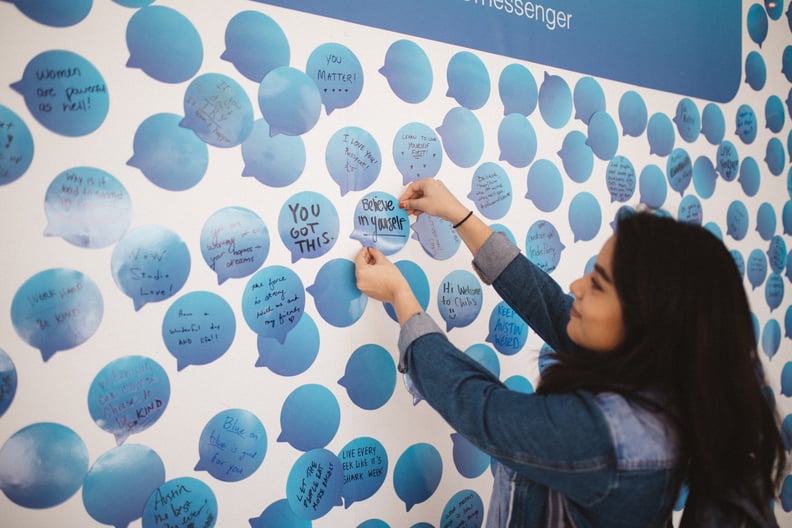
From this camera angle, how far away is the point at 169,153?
78cm

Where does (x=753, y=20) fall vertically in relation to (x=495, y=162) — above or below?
above

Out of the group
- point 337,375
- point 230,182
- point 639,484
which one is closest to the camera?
point 639,484

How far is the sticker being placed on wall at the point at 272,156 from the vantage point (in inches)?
33.0

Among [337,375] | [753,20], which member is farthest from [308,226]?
[753,20]

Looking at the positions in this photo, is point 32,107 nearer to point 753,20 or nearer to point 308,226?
point 308,226

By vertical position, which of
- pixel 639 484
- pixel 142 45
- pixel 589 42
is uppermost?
pixel 589 42

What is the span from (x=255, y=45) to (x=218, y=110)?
0.43 ft

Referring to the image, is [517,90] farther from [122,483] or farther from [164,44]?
[122,483]

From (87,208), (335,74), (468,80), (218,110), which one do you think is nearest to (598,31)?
(468,80)

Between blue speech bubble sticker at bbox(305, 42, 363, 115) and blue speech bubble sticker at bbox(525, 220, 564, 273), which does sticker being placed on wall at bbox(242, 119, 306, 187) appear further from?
blue speech bubble sticker at bbox(525, 220, 564, 273)

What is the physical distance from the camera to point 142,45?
75 cm

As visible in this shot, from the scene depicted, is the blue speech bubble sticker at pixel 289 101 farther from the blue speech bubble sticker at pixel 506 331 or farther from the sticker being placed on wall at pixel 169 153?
the blue speech bubble sticker at pixel 506 331

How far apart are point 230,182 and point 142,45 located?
0.24 metres

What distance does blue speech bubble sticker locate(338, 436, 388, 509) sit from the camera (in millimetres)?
947
